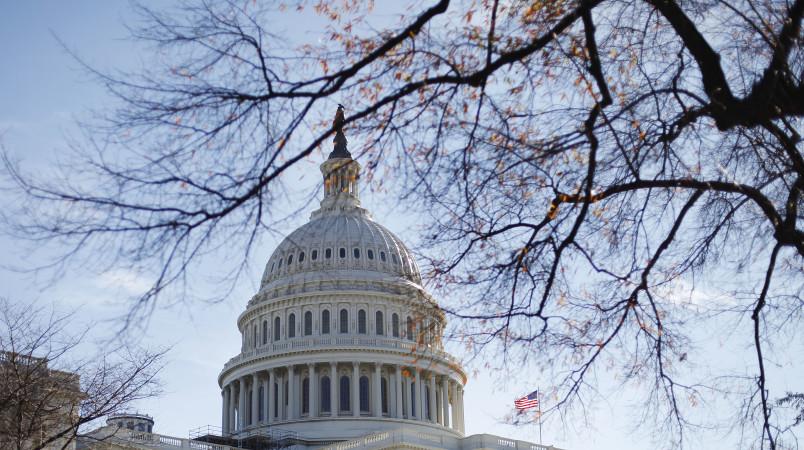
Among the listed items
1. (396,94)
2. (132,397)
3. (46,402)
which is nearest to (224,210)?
(396,94)

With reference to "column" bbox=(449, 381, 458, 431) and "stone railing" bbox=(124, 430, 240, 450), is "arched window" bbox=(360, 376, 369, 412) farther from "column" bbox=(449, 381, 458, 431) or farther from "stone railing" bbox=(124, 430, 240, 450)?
"stone railing" bbox=(124, 430, 240, 450)

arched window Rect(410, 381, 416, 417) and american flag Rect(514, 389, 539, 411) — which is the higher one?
arched window Rect(410, 381, 416, 417)

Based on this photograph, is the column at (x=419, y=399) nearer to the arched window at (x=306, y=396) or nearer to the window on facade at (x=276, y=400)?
the arched window at (x=306, y=396)

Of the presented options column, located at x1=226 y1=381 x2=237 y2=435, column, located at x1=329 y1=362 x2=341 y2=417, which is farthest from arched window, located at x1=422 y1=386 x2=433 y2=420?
column, located at x1=226 y1=381 x2=237 y2=435

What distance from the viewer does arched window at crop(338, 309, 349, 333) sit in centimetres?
10969

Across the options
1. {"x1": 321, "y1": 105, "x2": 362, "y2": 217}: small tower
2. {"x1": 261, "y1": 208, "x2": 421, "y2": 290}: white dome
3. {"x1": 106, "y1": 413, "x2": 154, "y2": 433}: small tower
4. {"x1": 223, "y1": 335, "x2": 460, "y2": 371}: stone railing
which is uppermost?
{"x1": 261, "y1": 208, "x2": 421, "y2": 290}: white dome

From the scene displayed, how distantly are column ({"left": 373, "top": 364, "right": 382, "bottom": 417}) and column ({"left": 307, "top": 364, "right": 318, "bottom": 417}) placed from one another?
17.6 ft

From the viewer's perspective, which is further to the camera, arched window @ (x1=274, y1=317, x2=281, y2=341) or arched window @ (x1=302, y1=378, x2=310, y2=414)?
arched window @ (x1=274, y1=317, x2=281, y2=341)

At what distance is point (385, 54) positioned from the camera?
12.6 m

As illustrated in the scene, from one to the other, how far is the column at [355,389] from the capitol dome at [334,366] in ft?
0.30

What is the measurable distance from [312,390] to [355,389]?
3909 mm

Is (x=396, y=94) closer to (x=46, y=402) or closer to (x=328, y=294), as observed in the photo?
(x=46, y=402)

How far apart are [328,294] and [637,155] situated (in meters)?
98.7

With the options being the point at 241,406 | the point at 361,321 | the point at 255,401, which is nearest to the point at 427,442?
the point at 361,321
